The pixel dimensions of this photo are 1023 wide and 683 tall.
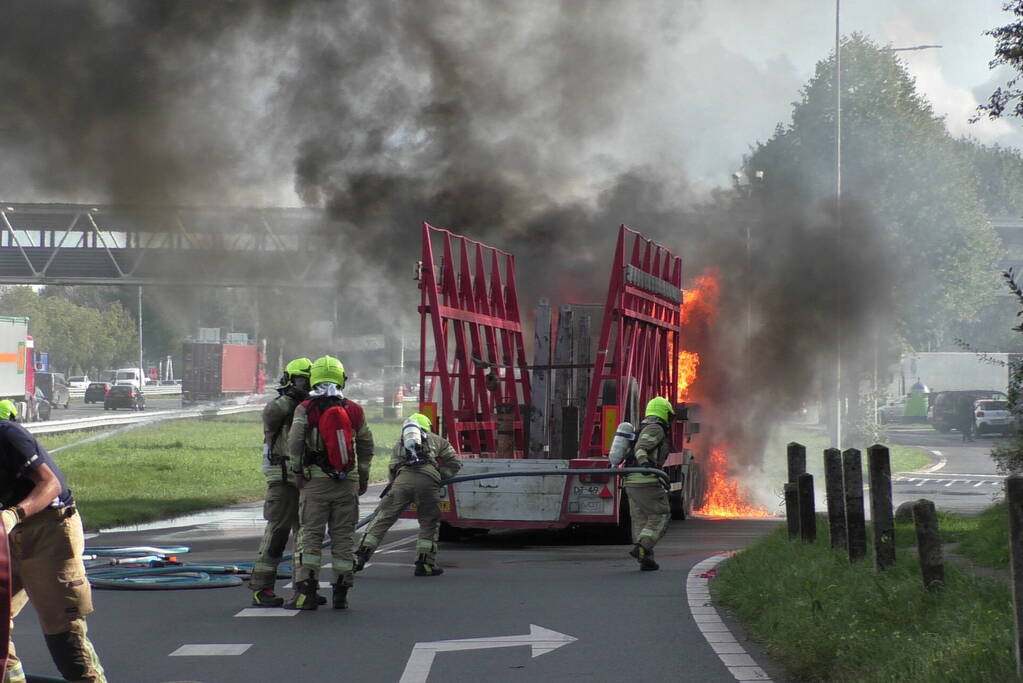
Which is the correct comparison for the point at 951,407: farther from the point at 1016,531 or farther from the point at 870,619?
the point at 1016,531

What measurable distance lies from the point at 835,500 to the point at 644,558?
6.34 feet

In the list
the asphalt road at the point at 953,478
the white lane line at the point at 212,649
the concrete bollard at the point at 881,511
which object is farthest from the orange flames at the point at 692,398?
the white lane line at the point at 212,649

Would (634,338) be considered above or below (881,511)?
above

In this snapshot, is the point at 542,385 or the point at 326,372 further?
the point at 542,385

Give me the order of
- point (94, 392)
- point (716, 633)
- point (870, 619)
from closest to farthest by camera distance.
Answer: point (870, 619) < point (716, 633) < point (94, 392)

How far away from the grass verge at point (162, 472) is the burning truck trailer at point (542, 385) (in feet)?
16.8

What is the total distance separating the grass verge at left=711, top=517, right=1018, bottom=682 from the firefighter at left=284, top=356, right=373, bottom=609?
106 inches

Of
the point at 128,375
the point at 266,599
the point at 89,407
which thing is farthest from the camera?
the point at 128,375

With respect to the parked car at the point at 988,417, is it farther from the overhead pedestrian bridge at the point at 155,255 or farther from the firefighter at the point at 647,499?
the firefighter at the point at 647,499

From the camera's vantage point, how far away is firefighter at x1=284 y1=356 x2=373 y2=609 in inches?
400

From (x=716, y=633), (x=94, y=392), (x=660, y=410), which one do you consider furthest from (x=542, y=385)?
(x=94, y=392)

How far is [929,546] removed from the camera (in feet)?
28.6

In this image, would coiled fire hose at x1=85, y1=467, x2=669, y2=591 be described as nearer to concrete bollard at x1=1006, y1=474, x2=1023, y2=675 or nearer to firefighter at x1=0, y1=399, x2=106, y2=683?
firefighter at x1=0, y1=399, x2=106, y2=683

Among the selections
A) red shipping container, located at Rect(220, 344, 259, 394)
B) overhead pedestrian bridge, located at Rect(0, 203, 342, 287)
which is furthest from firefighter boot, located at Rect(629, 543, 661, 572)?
red shipping container, located at Rect(220, 344, 259, 394)
